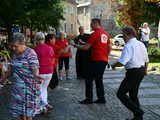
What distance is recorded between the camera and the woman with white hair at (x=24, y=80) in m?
6.16

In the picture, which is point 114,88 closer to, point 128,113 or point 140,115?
point 128,113

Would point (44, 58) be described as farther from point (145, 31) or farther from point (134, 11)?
point (134, 11)

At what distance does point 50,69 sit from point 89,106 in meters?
1.66

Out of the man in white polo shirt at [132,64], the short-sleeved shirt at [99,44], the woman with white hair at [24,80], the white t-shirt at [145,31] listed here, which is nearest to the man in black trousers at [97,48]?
the short-sleeved shirt at [99,44]

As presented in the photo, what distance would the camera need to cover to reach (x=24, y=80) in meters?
6.19

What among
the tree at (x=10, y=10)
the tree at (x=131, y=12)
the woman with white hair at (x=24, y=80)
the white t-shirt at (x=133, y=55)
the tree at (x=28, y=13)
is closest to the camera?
the woman with white hair at (x=24, y=80)

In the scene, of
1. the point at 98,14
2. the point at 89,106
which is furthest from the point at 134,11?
the point at 98,14

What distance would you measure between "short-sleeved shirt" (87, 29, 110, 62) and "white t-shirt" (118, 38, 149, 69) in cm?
178

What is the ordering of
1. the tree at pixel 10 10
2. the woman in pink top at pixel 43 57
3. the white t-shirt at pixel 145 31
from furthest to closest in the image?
the white t-shirt at pixel 145 31 < the tree at pixel 10 10 < the woman in pink top at pixel 43 57

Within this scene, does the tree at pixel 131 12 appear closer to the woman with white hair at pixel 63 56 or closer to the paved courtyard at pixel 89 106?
the woman with white hair at pixel 63 56

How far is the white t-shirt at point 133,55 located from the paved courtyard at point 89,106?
1256 millimetres

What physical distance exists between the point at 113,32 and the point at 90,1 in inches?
389

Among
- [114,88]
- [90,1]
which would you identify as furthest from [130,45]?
[90,1]

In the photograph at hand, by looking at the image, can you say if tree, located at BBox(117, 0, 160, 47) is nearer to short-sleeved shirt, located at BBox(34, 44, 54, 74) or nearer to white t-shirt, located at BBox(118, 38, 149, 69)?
short-sleeved shirt, located at BBox(34, 44, 54, 74)
